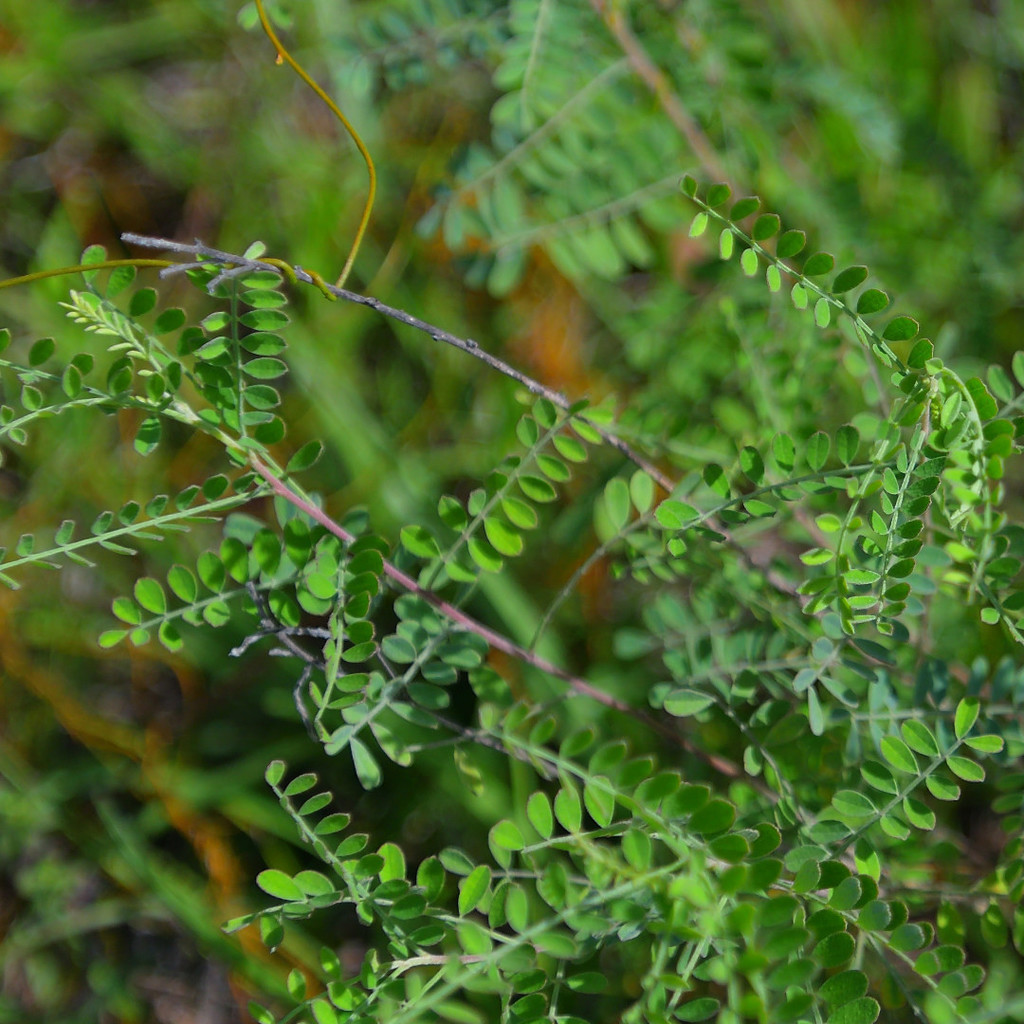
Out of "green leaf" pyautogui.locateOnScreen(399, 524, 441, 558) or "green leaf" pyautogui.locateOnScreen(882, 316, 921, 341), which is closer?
"green leaf" pyautogui.locateOnScreen(882, 316, 921, 341)

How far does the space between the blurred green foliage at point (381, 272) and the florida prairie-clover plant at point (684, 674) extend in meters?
0.25

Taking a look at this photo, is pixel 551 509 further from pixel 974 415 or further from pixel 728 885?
pixel 728 885

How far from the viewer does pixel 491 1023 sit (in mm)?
1239

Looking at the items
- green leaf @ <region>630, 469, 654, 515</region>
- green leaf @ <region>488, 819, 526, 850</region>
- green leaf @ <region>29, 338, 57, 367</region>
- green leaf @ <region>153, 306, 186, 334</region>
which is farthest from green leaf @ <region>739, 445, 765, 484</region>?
green leaf @ <region>29, 338, 57, 367</region>

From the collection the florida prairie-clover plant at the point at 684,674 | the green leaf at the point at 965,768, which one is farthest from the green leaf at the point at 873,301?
the green leaf at the point at 965,768

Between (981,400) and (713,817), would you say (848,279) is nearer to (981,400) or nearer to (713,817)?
(981,400)

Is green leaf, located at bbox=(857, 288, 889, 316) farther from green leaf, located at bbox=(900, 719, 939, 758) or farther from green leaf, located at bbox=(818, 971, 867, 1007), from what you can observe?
green leaf, located at bbox=(818, 971, 867, 1007)

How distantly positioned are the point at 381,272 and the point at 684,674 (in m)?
1.08

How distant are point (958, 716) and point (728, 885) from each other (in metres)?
0.31

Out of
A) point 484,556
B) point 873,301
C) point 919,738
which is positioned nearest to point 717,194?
point 873,301

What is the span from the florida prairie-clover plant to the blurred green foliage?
0.25 metres

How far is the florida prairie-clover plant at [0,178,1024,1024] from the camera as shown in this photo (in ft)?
2.16

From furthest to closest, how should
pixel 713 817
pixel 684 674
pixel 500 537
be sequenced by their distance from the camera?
1. pixel 684 674
2. pixel 500 537
3. pixel 713 817

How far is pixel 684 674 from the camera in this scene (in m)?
0.99
